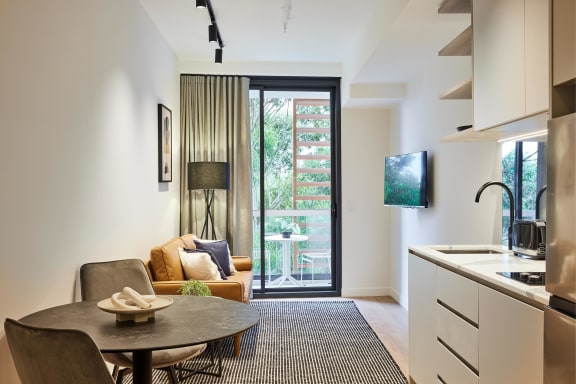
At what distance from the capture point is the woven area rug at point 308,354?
3.09 meters

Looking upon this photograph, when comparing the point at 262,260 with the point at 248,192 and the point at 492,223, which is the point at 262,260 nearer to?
the point at 248,192

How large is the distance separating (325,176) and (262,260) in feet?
4.26

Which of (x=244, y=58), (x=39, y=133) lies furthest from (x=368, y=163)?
(x=39, y=133)

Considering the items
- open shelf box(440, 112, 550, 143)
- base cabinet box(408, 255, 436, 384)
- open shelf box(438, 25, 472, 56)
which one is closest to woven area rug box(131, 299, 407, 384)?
base cabinet box(408, 255, 436, 384)

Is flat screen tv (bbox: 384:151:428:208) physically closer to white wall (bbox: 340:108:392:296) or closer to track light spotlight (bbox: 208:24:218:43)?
white wall (bbox: 340:108:392:296)

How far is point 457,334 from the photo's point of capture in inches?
86.9

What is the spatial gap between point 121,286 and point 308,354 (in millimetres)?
1610

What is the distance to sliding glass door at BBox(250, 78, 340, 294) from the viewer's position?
18.0 feet

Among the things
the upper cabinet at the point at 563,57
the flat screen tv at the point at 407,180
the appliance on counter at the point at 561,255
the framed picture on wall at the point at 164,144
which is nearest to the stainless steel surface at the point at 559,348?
the appliance on counter at the point at 561,255

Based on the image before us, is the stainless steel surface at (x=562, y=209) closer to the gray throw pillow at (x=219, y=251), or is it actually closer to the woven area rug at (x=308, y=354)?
the woven area rug at (x=308, y=354)

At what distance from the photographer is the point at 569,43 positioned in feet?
4.66

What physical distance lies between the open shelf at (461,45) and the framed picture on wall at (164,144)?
103 inches

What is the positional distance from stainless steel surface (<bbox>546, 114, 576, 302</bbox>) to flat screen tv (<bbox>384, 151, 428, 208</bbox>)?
2.66 meters

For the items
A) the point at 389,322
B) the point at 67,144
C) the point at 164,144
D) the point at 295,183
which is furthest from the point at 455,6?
the point at 295,183
